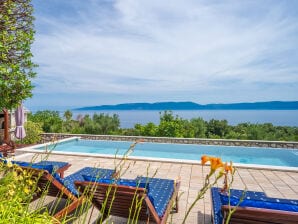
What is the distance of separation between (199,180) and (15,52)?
20.3 ft

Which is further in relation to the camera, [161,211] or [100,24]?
[100,24]

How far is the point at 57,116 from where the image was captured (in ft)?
56.0

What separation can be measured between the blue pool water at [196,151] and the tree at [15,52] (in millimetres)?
6138

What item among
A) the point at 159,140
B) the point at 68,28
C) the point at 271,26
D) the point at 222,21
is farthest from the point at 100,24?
the point at 271,26

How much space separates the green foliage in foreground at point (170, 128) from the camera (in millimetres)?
14617

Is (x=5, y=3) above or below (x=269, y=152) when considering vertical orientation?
above

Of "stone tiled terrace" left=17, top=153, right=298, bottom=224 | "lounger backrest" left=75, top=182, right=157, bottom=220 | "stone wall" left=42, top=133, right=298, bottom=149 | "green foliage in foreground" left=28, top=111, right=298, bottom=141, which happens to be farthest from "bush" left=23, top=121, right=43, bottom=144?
"lounger backrest" left=75, top=182, right=157, bottom=220

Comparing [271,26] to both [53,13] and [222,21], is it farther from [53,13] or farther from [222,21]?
[53,13]

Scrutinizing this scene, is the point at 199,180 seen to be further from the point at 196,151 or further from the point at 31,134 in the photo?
the point at 31,134

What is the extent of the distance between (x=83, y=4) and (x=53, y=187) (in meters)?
8.56

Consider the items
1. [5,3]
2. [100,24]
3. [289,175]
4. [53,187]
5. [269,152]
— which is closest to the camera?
[53,187]

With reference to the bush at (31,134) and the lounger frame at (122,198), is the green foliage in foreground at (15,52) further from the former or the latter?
the bush at (31,134)

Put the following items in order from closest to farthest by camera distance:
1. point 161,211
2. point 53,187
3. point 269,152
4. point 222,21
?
point 161,211 → point 53,187 → point 222,21 → point 269,152

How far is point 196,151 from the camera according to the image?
42.4 feet
